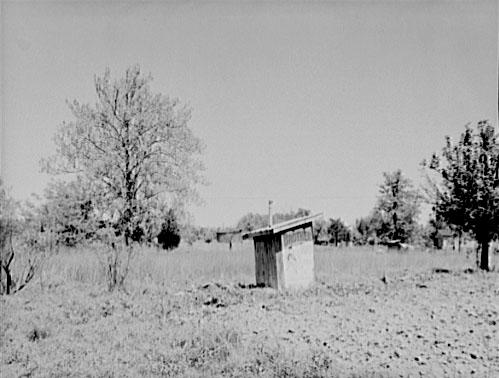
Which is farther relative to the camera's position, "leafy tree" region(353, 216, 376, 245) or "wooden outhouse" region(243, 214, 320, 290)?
"leafy tree" region(353, 216, 376, 245)

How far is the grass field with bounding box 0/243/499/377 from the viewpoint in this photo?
11.6ft

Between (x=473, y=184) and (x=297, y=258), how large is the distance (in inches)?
159

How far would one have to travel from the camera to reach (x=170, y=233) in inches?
389

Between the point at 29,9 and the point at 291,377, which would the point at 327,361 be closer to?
the point at 291,377

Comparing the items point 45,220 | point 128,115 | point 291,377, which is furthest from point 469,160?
point 45,220

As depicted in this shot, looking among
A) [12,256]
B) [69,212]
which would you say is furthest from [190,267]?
[12,256]

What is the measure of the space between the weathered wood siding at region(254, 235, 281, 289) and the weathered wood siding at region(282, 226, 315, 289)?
129mm

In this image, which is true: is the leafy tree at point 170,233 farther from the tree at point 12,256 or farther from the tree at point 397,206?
the tree at point 397,206

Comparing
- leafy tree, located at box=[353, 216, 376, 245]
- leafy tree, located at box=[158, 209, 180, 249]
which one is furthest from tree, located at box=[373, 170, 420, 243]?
leafy tree, located at box=[353, 216, 376, 245]

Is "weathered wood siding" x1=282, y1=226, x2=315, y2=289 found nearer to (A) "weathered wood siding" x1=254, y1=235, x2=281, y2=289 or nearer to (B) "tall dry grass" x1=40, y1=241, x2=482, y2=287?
(A) "weathered wood siding" x1=254, y1=235, x2=281, y2=289

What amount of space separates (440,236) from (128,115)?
82.9 ft

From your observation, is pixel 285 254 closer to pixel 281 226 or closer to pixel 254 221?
pixel 281 226

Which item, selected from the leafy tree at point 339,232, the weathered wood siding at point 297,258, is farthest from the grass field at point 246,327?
the leafy tree at point 339,232

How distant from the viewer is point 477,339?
409cm
